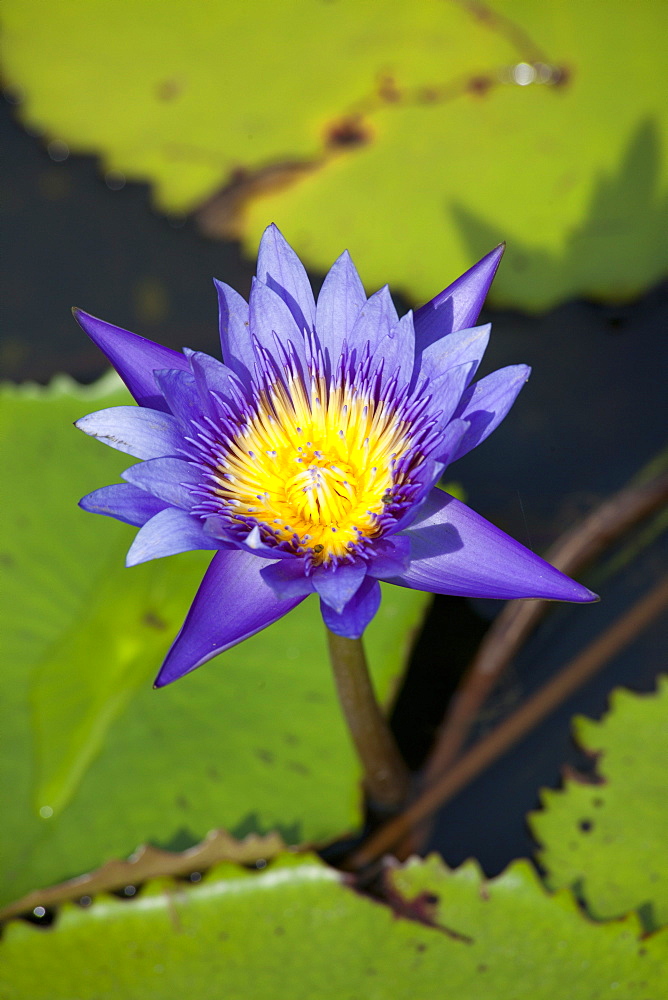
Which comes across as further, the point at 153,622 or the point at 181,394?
the point at 153,622

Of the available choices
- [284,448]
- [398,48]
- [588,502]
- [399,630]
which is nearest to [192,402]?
[284,448]

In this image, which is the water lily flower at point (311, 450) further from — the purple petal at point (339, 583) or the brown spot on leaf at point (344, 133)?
the brown spot on leaf at point (344, 133)

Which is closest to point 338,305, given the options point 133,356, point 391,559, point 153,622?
point 133,356

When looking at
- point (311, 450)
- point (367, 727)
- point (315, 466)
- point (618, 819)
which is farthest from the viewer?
point (618, 819)

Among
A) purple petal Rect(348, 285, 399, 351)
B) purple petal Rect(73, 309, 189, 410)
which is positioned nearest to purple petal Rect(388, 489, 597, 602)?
purple petal Rect(348, 285, 399, 351)

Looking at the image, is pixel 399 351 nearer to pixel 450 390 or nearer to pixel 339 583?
pixel 450 390

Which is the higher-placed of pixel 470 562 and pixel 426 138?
pixel 426 138

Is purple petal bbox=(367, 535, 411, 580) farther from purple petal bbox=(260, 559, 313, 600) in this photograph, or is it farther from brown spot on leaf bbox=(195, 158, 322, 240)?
brown spot on leaf bbox=(195, 158, 322, 240)

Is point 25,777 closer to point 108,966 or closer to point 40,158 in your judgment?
point 108,966
